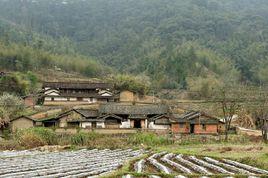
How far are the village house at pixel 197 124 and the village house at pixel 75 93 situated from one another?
1982 cm

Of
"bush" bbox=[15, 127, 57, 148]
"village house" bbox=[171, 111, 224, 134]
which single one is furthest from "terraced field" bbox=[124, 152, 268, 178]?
Answer: "village house" bbox=[171, 111, 224, 134]

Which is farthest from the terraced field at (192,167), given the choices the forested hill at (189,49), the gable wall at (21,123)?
Answer: the forested hill at (189,49)

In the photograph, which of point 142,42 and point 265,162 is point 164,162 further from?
point 142,42

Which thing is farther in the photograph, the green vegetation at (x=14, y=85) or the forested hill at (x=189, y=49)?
the forested hill at (x=189, y=49)

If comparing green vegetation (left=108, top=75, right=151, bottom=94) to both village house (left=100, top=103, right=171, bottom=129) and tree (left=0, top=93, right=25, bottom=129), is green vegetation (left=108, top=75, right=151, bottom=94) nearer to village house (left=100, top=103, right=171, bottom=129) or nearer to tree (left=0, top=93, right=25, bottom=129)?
village house (left=100, top=103, right=171, bottom=129)

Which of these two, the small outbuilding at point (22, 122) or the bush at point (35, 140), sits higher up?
the small outbuilding at point (22, 122)

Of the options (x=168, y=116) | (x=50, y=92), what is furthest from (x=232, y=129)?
(x=50, y=92)

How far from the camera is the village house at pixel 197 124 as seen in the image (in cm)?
5538

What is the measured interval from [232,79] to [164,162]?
99.2 metres

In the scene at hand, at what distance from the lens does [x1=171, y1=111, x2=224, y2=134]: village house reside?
55.4m

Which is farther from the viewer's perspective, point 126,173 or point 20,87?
point 20,87

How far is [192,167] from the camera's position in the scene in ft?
58.4

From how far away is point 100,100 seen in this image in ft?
243

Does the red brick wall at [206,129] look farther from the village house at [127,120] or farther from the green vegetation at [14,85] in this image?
the green vegetation at [14,85]
